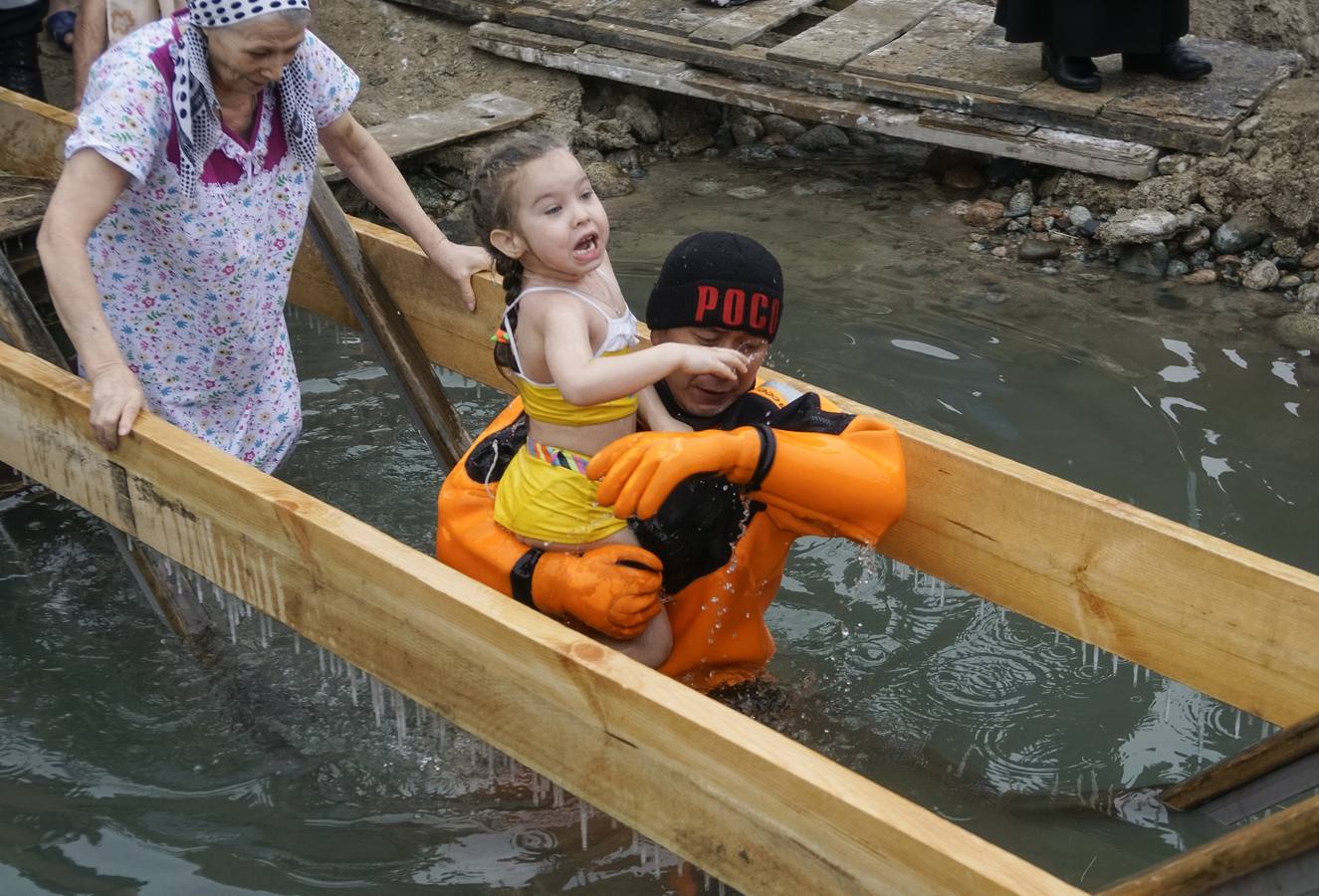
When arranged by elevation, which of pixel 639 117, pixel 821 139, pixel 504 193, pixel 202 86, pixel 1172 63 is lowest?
pixel 821 139

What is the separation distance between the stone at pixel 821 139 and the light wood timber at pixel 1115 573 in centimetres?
484

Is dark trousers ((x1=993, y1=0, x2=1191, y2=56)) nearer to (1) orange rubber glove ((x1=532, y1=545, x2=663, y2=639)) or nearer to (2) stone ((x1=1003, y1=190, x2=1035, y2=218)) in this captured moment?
(2) stone ((x1=1003, y1=190, x2=1035, y2=218))

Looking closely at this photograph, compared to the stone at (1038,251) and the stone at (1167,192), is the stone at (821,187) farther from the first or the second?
the stone at (1167,192)

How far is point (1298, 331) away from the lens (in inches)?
225

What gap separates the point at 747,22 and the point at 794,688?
4952 millimetres

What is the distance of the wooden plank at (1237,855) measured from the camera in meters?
1.96

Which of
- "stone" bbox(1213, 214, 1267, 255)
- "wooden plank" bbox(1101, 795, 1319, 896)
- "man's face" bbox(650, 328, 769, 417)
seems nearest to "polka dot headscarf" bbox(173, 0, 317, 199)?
"man's face" bbox(650, 328, 769, 417)

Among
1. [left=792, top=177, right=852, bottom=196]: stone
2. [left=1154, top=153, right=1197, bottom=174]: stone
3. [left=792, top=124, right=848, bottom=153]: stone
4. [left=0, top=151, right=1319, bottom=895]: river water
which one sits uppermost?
[left=1154, top=153, right=1197, bottom=174]: stone

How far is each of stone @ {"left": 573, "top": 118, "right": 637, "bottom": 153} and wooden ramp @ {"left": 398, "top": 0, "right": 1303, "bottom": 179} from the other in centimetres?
26

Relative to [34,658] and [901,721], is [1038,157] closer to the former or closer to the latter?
[901,721]

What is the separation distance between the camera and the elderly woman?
10.1 feet

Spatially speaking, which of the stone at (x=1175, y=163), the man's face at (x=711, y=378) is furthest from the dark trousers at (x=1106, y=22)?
the man's face at (x=711, y=378)

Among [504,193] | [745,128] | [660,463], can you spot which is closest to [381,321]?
[504,193]

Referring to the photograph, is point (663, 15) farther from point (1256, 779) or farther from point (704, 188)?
point (1256, 779)
